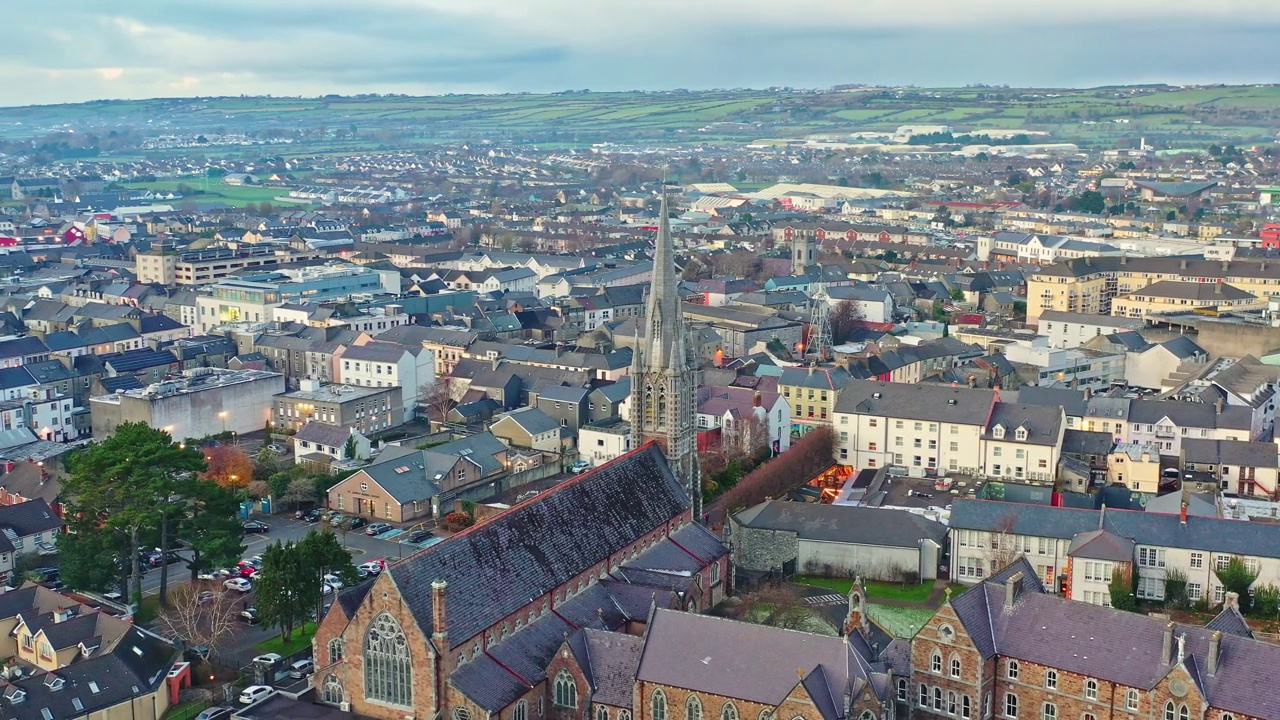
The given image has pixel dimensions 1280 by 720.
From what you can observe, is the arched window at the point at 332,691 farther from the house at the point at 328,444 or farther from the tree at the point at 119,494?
the house at the point at 328,444

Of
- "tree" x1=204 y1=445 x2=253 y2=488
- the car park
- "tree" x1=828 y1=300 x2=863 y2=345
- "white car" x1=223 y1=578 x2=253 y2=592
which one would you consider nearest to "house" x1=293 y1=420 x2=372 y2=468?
"tree" x1=204 y1=445 x2=253 y2=488

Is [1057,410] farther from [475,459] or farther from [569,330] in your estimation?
[569,330]

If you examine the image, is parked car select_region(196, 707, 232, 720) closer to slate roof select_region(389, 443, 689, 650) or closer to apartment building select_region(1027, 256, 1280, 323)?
slate roof select_region(389, 443, 689, 650)

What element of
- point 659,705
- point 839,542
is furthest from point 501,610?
point 839,542

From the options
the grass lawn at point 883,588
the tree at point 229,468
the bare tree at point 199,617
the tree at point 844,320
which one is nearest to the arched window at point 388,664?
the bare tree at point 199,617

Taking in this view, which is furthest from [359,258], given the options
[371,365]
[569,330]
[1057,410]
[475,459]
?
[1057,410]

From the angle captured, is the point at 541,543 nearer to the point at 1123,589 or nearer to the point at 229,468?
the point at 1123,589
